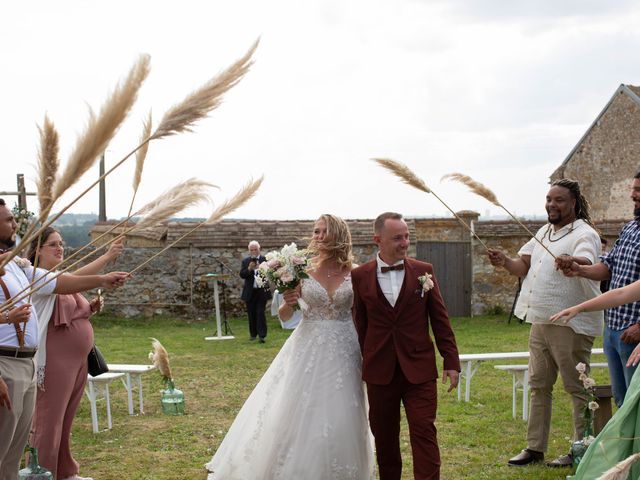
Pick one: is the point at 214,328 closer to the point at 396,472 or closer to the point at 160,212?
the point at 396,472

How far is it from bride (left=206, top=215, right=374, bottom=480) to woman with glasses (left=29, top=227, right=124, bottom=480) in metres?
1.25

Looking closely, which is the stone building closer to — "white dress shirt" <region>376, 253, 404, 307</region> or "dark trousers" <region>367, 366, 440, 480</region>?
"white dress shirt" <region>376, 253, 404, 307</region>

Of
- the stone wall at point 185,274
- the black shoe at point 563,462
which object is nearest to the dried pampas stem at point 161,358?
the black shoe at point 563,462

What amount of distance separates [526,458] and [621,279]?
1.96 metres

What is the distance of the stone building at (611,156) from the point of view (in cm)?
2811

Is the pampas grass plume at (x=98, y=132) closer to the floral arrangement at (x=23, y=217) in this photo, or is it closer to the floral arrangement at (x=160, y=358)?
the floral arrangement at (x=160, y=358)

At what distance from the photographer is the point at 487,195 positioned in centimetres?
536

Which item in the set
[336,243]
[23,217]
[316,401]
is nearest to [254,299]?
[23,217]

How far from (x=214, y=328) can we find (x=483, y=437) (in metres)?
12.1

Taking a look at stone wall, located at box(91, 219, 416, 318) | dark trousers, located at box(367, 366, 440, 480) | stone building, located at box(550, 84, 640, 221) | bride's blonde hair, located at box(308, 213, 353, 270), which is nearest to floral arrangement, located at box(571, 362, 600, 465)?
dark trousers, located at box(367, 366, 440, 480)

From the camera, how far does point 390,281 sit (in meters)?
6.20

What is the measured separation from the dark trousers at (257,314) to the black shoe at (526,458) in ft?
32.6

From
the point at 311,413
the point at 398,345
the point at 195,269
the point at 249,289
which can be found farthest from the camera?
the point at 195,269

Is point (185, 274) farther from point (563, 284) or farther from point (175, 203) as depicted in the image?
point (175, 203)
